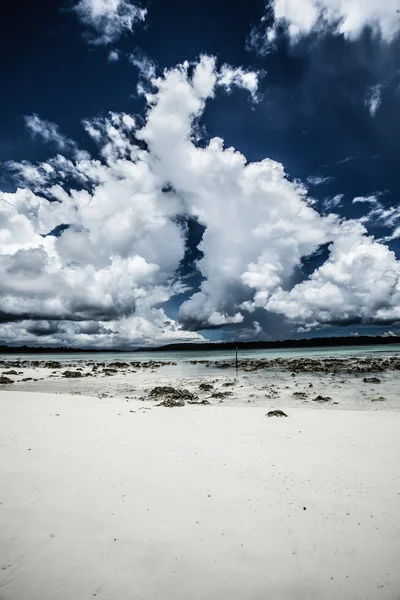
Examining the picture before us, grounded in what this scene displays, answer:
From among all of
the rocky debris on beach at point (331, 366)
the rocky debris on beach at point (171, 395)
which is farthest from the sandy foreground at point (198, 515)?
the rocky debris on beach at point (331, 366)

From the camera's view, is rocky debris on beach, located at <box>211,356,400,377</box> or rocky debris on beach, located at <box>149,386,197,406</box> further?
rocky debris on beach, located at <box>211,356,400,377</box>

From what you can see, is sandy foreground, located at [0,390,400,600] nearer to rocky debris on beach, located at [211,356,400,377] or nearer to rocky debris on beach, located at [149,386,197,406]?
rocky debris on beach, located at [149,386,197,406]

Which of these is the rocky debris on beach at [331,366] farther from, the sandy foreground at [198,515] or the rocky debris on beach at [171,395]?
the sandy foreground at [198,515]

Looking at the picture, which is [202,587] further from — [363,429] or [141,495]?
[363,429]

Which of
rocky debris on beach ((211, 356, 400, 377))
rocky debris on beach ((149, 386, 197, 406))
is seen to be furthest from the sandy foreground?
rocky debris on beach ((211, 356, 400, 377))

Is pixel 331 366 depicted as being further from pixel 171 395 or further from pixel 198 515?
pixel 198 515

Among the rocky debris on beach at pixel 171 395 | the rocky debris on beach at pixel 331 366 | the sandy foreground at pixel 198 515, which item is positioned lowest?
the rocky debris on beach at pixel 331 366

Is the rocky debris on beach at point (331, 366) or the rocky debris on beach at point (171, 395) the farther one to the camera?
the rocky debris on beach at point (331, 366)

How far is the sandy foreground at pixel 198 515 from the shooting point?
3582mm

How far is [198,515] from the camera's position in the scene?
4859 millimetres

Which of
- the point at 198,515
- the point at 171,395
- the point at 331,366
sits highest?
the point at 198,515

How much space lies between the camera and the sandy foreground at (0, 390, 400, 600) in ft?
11.8

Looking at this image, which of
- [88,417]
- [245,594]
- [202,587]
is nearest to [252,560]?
[245,594]

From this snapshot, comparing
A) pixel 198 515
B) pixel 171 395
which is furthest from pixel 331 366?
pixel 198 515
